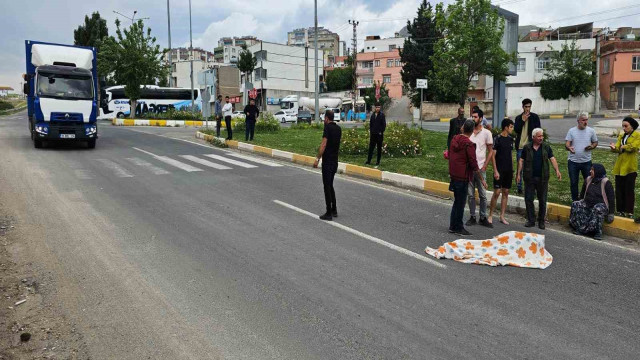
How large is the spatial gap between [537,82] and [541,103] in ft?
14.1

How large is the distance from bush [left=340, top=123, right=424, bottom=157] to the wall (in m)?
36.3

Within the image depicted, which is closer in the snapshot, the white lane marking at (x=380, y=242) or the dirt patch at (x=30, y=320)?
the dirt patch at (x=30, y=320)

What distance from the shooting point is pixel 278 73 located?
7500 cm

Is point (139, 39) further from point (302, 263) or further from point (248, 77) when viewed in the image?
point (302, 263)

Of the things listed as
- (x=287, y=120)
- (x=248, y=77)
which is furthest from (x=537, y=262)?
(x=248, y=77)

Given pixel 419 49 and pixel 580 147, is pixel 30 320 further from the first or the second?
pixel 419 49

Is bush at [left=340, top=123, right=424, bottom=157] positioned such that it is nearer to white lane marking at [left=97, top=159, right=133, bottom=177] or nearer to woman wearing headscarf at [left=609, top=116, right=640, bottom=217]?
white lane marking at [left=97, top=159, right=133, bottom=177]

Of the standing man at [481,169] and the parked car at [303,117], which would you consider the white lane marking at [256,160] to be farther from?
the parked car at [303,117]

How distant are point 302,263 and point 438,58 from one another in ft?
58.5

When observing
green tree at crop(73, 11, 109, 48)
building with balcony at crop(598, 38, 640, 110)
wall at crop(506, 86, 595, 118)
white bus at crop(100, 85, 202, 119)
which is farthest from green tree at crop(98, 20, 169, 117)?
building with balcony at crop(598, 38, 640, 110)

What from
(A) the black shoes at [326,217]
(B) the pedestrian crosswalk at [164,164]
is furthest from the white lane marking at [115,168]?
(A) the black shoes at [326,217]

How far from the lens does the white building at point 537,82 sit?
1943 inches

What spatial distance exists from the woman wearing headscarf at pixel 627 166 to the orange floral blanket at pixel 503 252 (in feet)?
9.77

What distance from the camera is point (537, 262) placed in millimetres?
6242
